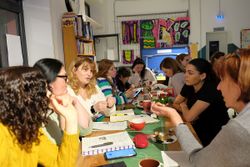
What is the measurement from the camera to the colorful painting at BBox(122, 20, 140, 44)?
5.65 m

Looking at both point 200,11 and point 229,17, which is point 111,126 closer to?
point 200,11

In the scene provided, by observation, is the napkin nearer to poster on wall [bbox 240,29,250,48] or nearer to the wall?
the wall

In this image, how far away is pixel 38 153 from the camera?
1.05 metres

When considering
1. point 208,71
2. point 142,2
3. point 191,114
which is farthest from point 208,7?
point 191,114

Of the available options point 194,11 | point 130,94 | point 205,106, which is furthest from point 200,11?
point 205,106

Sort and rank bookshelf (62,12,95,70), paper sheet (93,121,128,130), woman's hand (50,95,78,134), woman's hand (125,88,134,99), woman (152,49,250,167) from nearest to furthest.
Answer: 1. woman (152,49,250,167)
2. woman's hand (50,95,78,134)
3. paper sheet (93,121,128,130)
4. woman's hand (125,88,134,99)
5. bookshelf (62,12,95,70)

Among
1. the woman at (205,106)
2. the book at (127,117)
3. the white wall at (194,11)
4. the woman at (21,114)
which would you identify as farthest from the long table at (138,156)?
the white wall at (194,11)

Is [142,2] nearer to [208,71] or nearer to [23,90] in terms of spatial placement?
[208,71]

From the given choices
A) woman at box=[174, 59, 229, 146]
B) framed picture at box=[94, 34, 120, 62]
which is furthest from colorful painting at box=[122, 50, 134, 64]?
woman at box=[174, 59, 229, 146]

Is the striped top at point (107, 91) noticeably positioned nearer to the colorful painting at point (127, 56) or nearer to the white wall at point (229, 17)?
the colorful painting at point (127, 56)

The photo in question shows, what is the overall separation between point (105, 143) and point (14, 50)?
1699mm

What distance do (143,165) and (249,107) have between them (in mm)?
519

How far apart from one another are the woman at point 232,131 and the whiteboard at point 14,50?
75.9 inches

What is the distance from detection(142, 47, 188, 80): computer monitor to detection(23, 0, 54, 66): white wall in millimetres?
3192
